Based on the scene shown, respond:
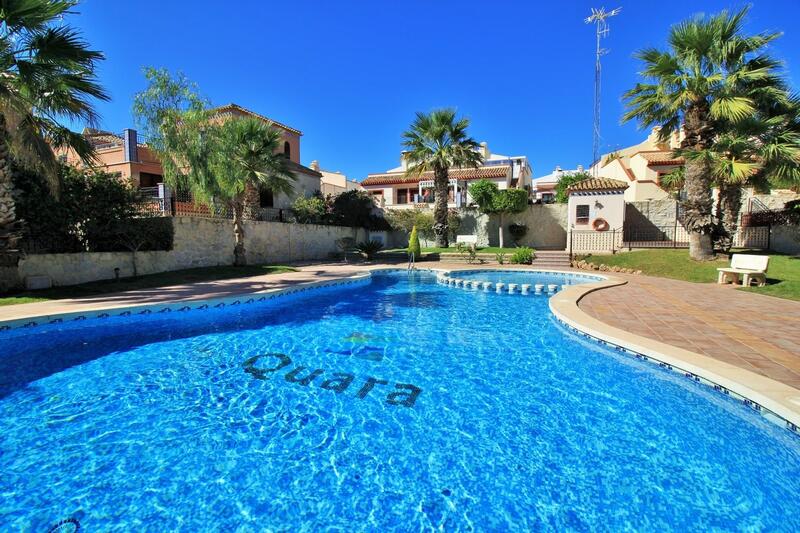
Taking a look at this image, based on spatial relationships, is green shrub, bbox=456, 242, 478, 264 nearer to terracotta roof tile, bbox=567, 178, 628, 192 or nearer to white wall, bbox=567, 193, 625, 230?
white wall, bbox=567, 193, 625, 230

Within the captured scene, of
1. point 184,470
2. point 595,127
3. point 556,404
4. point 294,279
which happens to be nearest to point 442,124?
point 294,279

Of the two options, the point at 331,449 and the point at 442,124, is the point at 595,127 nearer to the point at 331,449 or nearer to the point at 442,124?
the point at 442,124

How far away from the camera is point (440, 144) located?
2362 centimetres

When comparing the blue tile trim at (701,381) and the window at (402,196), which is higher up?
the window at (402,196)

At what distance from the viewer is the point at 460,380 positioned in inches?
213

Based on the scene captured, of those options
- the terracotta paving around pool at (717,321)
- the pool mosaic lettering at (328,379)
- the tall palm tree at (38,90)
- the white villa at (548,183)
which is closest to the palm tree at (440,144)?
the terracotta paving around pool at (717,321)

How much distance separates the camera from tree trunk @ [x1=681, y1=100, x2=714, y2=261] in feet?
45.5

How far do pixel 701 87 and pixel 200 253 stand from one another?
20547 millimetres

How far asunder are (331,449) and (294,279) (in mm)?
10554

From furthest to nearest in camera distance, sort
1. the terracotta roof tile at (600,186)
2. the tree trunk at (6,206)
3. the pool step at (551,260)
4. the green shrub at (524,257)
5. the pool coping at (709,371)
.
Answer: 1. the terracotta roof tile at (600,186)
2. the green shrub at (524,257)
3. the pool step at (551,260)
4. the tree trunk at (6,206)
5. the pool coping at (709,371)

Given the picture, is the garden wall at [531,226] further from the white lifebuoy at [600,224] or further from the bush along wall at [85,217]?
the bush along wall at [85,217]

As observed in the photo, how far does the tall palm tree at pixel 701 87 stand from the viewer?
13.0 m

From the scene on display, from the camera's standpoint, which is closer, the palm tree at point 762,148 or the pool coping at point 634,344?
the pool coping at point 634,344

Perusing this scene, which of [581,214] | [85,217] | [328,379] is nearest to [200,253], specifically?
[85,217]
